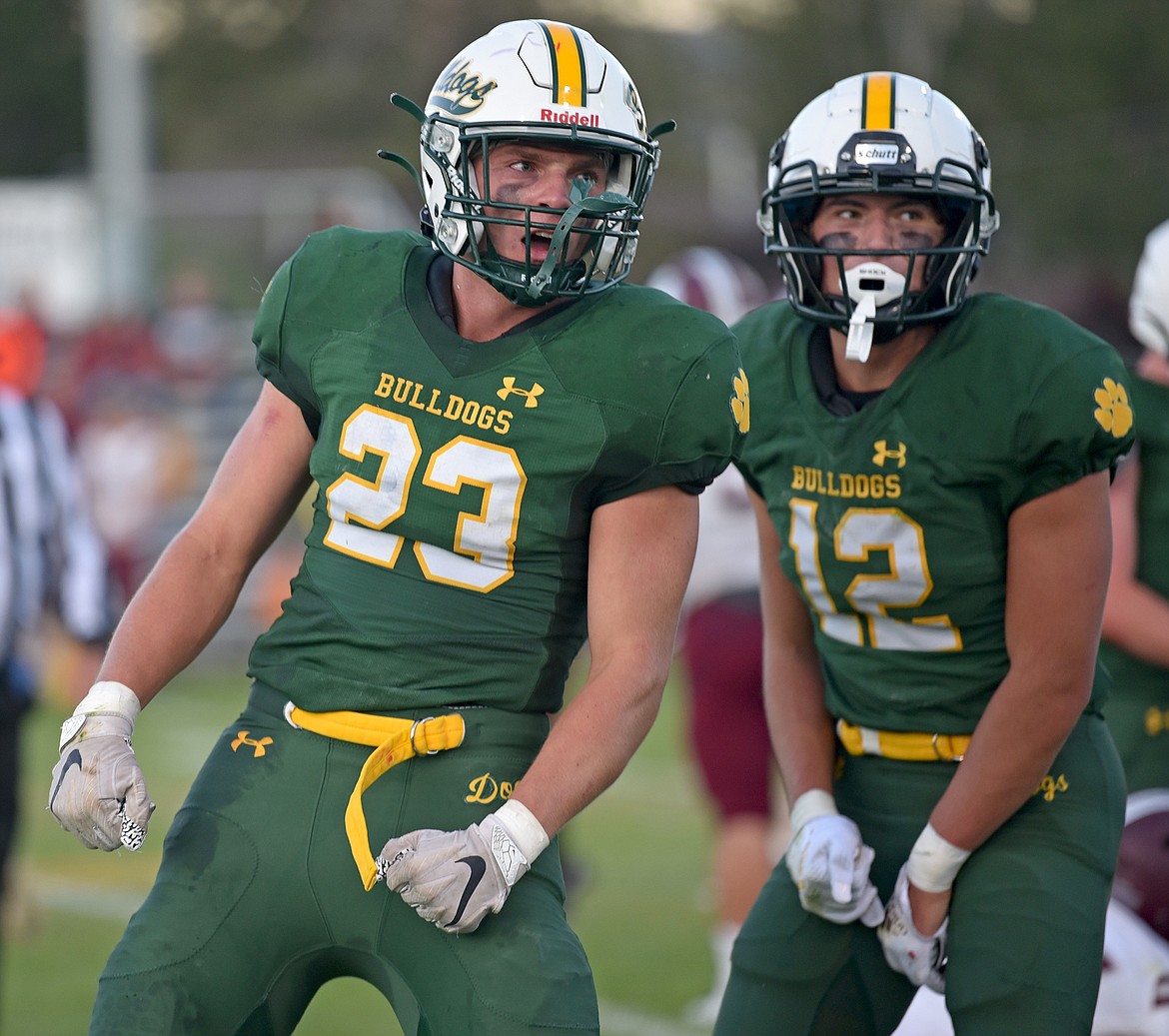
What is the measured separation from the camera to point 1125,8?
21.8 meters

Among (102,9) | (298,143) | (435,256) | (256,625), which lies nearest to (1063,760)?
(435,256)

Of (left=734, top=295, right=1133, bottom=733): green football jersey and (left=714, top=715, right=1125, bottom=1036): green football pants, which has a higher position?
(left=734, top=295, right=1133, bottom=733): green football jersey

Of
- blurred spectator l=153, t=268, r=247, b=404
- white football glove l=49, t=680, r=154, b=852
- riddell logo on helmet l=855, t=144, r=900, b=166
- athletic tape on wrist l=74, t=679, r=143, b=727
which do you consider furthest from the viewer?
blurred spectator l=153, t=268, r=247, b=404

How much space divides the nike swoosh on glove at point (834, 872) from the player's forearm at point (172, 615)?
→ 1011 millimetres

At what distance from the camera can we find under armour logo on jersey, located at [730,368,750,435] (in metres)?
2.71

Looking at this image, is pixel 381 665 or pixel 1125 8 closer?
pixel 381 665

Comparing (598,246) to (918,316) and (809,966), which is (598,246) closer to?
(918,316)

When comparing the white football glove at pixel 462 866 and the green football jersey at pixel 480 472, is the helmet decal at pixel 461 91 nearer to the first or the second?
the green football jersey at pixel 480 472

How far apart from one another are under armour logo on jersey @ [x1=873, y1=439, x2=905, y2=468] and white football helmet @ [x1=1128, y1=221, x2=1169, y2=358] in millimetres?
1355

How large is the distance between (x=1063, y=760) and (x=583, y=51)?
4.55ft

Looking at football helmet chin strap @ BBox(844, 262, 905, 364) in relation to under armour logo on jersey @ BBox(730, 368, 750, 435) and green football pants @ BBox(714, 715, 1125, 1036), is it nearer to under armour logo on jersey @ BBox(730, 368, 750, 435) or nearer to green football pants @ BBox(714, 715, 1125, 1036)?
under armour logo on jersey @ BBox(730, 368, 750, 435)

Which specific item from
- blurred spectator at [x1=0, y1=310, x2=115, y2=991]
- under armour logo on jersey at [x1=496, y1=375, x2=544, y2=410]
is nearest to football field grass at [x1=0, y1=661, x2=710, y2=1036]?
blurred spectator at [x1=0, y1=310, x2=115, y2=991]

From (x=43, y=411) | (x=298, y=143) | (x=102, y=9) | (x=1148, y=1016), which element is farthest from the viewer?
(x=298, y=143)

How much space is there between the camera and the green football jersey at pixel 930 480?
9.43 ft
